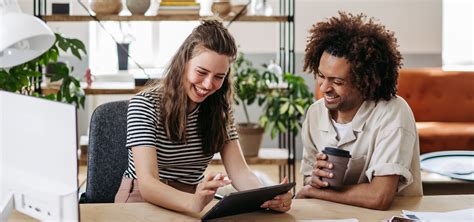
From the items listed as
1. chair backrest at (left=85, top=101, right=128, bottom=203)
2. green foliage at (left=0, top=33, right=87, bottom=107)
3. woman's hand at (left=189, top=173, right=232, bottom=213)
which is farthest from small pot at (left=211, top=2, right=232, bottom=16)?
woman's hand at (left=189, top=173, right=232, bottom=213)

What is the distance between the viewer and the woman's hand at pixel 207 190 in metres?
1.93

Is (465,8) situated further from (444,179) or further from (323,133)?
(323,133)

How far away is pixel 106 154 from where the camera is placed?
2.55 m

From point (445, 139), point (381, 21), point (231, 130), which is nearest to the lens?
point (231, 130)

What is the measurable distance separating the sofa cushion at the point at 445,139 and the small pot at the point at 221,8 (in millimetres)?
1476

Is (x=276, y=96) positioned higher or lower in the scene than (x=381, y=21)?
lower

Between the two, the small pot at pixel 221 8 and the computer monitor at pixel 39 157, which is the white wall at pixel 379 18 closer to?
the small pot at pixel 221 8

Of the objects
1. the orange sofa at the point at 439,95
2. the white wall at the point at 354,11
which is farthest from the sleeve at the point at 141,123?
the white wall at the point at 354,11

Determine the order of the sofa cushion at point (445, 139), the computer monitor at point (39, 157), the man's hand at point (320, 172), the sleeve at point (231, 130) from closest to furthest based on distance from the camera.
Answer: the computer monitor at point (39, 157) → the man's hand at point (320, 172) → the sleeve at point (231, 130) → the sofa cushion at point (445, 139)

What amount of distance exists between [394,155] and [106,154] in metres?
0.91

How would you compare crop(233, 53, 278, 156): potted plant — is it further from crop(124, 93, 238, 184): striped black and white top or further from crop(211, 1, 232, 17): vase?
crop(124, 93, 238, 184): striped black and white top

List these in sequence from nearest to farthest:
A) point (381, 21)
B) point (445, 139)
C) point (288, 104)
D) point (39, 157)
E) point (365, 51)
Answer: point (39, 157), point (365, 51), point (288, 104), point (445, 139), point (381, 21)

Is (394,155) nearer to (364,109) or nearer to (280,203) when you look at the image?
(364,109)

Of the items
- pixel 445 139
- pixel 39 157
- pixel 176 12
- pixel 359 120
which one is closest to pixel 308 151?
pixel 359 120
